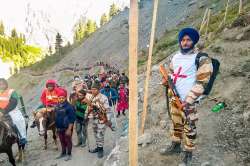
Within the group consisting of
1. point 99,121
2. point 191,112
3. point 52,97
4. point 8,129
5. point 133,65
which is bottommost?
point 8,129

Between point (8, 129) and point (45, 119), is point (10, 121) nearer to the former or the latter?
point (8, 129)

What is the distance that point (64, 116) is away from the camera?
1045 centimetres

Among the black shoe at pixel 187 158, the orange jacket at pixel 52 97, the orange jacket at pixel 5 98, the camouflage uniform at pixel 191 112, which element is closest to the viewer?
the camouflage uniform at pixel 191 112

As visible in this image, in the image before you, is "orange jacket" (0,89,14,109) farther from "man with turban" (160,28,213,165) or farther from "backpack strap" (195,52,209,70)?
"backpack strap" (195,52,209,70)

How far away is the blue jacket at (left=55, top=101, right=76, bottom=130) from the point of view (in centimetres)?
1045

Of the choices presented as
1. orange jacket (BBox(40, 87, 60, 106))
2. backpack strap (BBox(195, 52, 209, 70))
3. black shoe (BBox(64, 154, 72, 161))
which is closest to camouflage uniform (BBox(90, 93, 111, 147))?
black shoe (BBox(64, 154, 72, 161))

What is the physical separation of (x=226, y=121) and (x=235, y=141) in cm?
95

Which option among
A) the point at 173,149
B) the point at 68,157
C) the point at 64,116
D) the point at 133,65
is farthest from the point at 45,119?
the point at 133,65

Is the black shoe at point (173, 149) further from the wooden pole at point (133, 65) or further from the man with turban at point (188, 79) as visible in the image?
the wooden pole at point (133, 65)

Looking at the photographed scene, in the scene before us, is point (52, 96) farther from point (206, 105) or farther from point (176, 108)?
point (176, 108)

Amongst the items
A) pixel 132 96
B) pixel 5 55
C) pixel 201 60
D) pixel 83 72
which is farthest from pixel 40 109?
pixel 5 55

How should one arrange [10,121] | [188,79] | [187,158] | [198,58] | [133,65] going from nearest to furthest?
[133,65], [198,58], [188,79], [187,158], [10,121]

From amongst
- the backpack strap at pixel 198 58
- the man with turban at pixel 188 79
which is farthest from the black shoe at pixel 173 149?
the backpack strap at pixel 198 58

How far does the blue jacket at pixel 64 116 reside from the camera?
1045 cm
